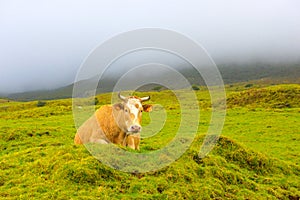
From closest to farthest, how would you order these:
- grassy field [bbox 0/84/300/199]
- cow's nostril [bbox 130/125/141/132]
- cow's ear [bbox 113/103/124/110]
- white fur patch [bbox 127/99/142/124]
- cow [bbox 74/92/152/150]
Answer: grassy field [bbox 0/84/300/199] < cow's nostril [bbox 130/125/141/132] < white fur patch [bbox 127/99/142/124] < cow [bbox 74/92/152/150] < cow's ear [bbox 113/103/124/110]

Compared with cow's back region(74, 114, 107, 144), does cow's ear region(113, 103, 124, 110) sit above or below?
above

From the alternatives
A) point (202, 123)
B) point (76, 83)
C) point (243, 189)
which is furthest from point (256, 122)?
point (76, 83)

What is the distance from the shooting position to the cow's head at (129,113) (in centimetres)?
1243

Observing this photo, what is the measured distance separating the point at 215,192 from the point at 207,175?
3.53ft

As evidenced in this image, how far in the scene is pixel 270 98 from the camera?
49.1 metres

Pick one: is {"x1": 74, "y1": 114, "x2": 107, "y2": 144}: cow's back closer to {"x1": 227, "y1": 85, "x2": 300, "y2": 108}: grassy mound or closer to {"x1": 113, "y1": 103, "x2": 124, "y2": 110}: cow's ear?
{"x1": 113, "y1": 103, "x2": 124, "y2": 110}: cow's ear

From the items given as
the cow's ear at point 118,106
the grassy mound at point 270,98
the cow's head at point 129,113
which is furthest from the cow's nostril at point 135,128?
the grassy mound at point 270,98

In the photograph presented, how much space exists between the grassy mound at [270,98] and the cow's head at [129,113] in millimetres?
34737

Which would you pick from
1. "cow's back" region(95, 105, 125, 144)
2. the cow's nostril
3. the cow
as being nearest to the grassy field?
the cow

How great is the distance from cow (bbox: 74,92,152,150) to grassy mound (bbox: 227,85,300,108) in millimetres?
34359

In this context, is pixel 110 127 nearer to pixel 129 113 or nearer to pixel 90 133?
pixel 90 133

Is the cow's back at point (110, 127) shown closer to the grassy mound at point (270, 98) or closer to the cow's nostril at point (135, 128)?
the cow's nostril at point (135, 128)

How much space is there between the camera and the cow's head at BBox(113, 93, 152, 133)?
12426 millimetres

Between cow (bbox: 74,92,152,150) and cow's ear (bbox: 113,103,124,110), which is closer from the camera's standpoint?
cow (bbox: 74,92,152,150)
